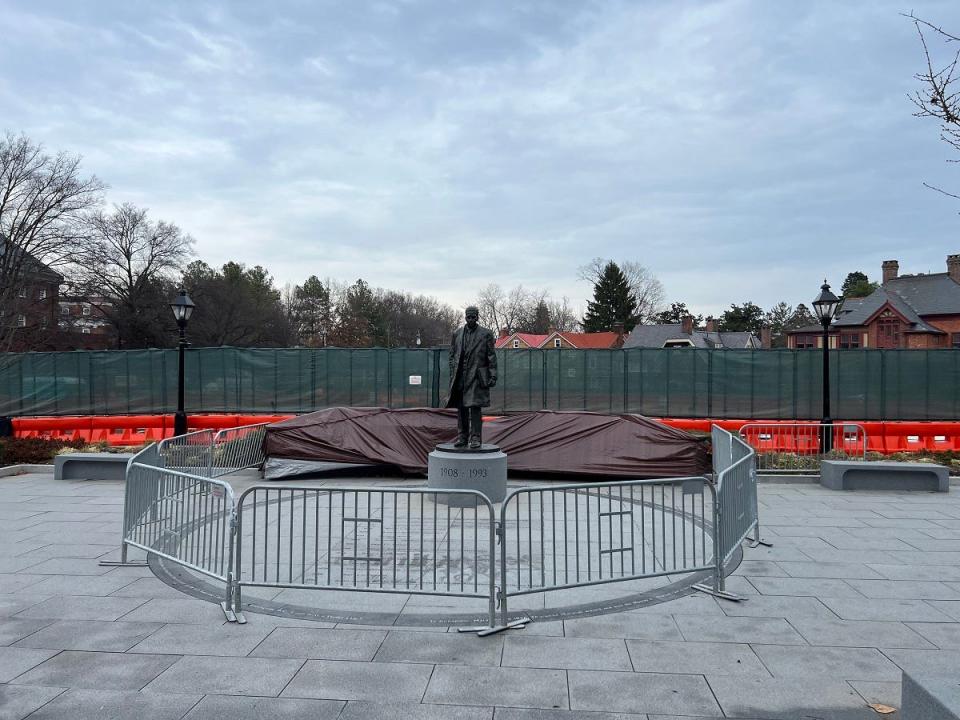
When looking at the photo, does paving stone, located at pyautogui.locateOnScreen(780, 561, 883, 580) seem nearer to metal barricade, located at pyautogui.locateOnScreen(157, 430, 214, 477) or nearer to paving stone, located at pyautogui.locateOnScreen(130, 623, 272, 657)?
paving stone, located at pyautogui.locateOnScreen(130, 623, 272, 657)

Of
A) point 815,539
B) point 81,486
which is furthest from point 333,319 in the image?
point 815,539

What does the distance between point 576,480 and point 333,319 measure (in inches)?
3030

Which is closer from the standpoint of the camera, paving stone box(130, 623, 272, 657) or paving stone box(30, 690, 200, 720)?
paving stone box(30, 690, 200, 720)

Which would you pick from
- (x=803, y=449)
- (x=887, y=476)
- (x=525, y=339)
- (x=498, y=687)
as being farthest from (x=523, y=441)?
(x=525, y=339)

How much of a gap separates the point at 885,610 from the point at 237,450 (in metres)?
11.5

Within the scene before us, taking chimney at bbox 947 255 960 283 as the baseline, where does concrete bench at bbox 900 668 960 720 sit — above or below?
below

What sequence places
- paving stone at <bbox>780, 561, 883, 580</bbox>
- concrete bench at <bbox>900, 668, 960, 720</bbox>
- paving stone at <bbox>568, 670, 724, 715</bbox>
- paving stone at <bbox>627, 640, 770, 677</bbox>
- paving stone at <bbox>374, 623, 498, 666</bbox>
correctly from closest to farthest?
concrete bench at <bbox>900, 668, 960, 720</bbox>
paving stone at <bbox>568, 670, 724, 715</bbox>
paving stone at <bbox>627, 640, 770, 677</bbox>
paving stone at <bbox>374, 623, 498, 666</bbox>
paving stone at <bbox>780, 561, 883, 580</bbox>

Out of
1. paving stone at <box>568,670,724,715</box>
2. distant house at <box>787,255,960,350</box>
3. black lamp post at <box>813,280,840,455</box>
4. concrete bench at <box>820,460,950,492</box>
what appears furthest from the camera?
distant house at <box>787,255,960,350</box>

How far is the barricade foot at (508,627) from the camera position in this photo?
538 cm

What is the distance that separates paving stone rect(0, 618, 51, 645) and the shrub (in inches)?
449

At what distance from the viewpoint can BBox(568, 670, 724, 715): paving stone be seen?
418 centimetres

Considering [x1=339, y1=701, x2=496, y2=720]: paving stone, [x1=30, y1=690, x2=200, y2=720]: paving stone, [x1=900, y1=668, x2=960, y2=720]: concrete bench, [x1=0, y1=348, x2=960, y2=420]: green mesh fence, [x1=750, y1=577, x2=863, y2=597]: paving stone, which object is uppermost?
[x1=0, y1=348, x2=960, y2=420]: green mesh fence

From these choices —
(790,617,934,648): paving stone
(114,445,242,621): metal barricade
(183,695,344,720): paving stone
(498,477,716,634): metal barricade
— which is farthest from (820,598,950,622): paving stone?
(114,445,242,621): metal barricade

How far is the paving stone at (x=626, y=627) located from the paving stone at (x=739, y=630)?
12 centimetres
